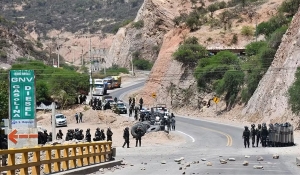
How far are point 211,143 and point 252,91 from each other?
101 ft

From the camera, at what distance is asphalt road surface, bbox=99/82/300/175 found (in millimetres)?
24656

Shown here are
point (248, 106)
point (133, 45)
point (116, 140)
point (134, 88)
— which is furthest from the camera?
point (133, 45)

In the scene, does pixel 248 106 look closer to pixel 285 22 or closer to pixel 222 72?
pixel 222 72

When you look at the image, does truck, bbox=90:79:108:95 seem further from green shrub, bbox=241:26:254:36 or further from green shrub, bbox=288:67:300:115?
green shrub, bbox=288:67:300:115

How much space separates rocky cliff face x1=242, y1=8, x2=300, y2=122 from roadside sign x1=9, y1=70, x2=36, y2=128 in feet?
120

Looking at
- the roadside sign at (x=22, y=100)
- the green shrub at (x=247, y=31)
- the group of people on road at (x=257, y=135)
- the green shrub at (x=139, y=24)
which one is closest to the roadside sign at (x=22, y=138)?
the roadside sign at (x=22, y=100)

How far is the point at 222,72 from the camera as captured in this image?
87312mm

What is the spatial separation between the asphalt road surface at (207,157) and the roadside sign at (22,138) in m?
3.30

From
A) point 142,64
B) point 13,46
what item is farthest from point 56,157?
point 13,46

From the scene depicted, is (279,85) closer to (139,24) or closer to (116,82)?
(116,82)

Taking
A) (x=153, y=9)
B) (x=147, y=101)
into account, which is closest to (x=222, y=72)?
(x=147, y=101)

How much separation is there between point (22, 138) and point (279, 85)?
4503 cm

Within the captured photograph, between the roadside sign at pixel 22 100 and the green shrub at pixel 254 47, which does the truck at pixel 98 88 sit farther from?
the roadside sign at pixel 22 100

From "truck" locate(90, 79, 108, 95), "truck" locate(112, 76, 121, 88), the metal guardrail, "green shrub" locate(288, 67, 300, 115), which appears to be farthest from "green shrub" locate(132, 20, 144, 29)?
the metal guardrail
